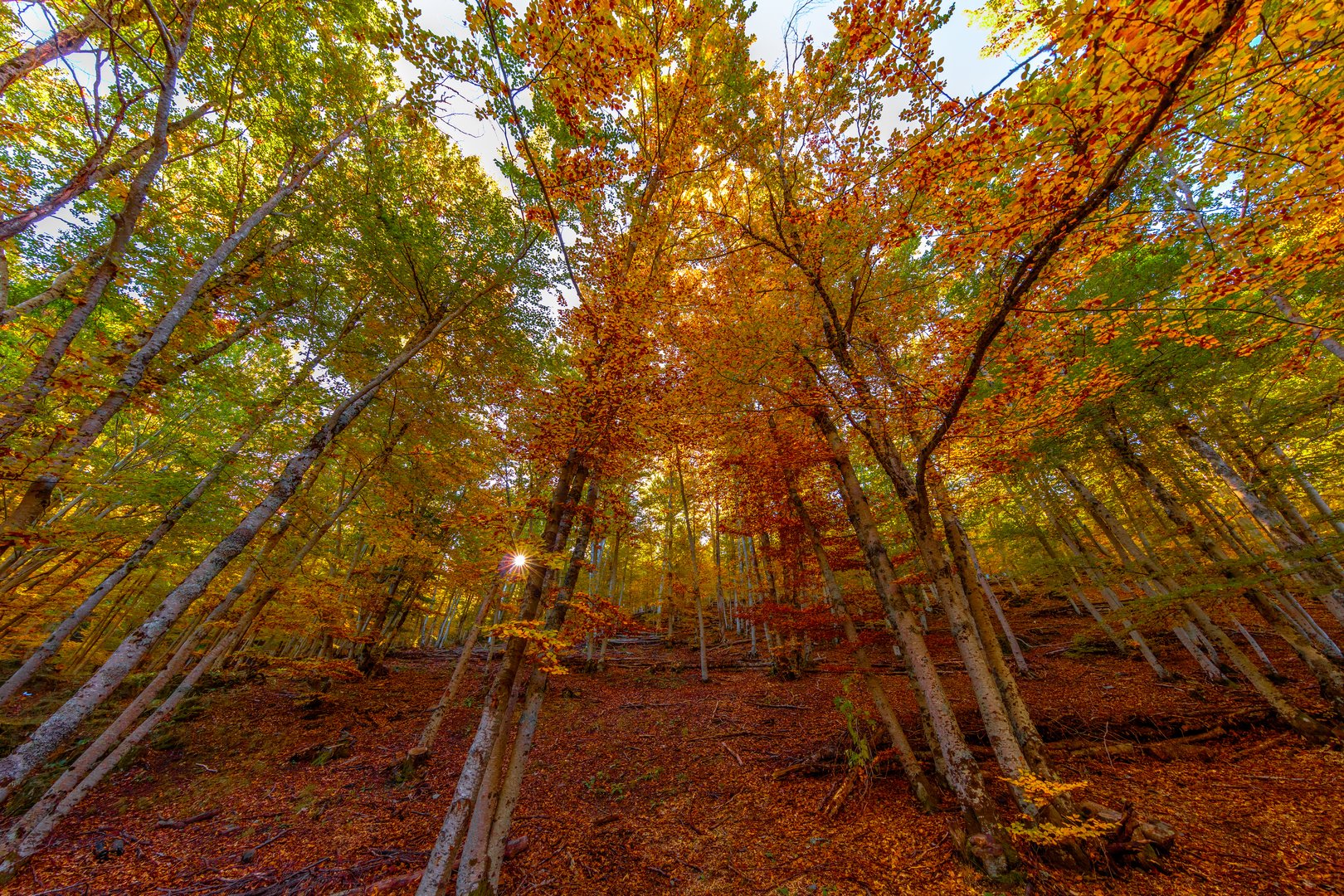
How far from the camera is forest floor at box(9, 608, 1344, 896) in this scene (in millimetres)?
4691

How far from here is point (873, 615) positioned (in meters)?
10.4

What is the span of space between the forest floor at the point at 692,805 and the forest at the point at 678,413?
0.30 feet

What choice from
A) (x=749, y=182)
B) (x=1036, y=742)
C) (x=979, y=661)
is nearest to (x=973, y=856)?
(x=1036, y=742)

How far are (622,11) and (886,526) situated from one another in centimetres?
1584

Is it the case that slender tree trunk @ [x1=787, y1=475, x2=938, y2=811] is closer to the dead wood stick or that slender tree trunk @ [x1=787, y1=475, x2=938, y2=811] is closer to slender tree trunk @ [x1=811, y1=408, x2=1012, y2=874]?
slender tree trunk @ [x1=811, y1=408, x2=1012, y2=874]

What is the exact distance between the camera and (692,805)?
269 inches

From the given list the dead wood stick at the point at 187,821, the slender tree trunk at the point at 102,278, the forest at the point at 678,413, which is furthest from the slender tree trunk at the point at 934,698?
the dead wood stick at the point at 187,821

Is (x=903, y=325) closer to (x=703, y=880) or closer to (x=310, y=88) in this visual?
(x=703, y=880)

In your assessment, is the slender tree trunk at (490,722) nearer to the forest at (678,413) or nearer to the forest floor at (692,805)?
the forest at (678,413)

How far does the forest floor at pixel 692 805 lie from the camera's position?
469 cm

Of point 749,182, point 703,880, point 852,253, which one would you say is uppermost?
point 749,182

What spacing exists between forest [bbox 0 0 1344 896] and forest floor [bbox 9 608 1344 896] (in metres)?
0.09

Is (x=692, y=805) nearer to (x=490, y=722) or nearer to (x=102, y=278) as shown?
(x=490, y=722)

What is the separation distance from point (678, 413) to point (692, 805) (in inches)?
270
